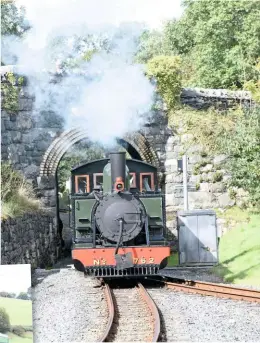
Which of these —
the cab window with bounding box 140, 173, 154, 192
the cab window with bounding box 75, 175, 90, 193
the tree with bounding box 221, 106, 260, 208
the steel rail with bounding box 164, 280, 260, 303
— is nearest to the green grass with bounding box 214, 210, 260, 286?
the tree with bounding box 221, 106, 260, 208

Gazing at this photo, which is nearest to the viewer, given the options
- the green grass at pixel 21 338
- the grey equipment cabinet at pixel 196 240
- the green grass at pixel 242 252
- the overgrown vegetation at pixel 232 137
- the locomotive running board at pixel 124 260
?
the green grass at pixel 21 338

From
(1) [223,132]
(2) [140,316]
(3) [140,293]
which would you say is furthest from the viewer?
(1) [223,132]

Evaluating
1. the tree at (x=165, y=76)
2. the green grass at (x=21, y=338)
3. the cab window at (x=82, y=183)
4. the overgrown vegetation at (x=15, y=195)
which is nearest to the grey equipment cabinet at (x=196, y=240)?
the cab window at (x=82, y=183)

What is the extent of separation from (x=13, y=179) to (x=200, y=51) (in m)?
5.04

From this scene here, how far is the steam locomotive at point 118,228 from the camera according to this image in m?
8.52

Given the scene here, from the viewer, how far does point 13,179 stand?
11.8m

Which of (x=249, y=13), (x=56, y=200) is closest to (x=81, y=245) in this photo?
(x=56, y=200)

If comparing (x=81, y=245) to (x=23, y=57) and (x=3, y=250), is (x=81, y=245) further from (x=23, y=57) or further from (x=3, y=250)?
(x=23, y=57)

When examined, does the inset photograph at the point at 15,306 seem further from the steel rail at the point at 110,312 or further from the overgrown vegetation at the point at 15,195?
the overgrown vegetation at the point at 15,195

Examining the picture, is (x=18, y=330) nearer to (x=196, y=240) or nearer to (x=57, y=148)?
(x=196, y=240)

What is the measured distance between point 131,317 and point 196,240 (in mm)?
3961

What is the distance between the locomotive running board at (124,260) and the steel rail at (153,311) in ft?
0.99

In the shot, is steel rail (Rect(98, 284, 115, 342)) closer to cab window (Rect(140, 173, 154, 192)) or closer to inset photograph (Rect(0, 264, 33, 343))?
inset photograph (Rect(0, 264, 33, 343))

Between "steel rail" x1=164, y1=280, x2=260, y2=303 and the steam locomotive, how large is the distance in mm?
382
